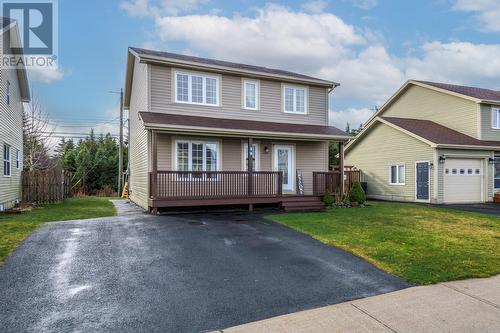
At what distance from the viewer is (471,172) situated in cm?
1861

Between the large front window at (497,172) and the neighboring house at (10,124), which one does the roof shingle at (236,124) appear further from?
the large front window at (497,172)

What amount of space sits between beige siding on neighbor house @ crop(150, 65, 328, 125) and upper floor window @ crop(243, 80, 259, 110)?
0.65ft

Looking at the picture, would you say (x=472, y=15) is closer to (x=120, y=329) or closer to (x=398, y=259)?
(x=398, y=259)

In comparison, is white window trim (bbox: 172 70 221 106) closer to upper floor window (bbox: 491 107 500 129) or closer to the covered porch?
the covered porch

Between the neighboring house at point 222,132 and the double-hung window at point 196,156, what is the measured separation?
0.13 feet

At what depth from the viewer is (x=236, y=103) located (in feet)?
49.3

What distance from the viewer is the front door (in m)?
18.0

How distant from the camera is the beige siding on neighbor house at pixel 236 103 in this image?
13.5m

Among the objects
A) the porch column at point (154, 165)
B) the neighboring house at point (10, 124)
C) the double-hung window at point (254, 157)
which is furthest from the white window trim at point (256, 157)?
the neighboring house at point (10, 124)

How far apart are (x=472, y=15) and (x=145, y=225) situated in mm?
21243

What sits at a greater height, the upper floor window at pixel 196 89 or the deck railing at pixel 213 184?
the upper floor window at pixel 196 89

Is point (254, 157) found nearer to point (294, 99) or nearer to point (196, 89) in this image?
point (294, 99)

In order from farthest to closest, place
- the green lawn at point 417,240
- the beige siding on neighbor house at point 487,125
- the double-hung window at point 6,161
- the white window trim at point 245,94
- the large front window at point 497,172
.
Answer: the beige siding on neighbor house at point 487,125, the large front window at point 497,172, the white window trim at point 245,94, the double-hung window at point 6,161, the green lawn at point 417,240

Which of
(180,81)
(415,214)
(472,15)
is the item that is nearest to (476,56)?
(472,15)
